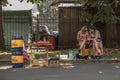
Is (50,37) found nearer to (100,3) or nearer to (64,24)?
(64,24)

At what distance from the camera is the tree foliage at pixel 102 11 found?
2241 cm

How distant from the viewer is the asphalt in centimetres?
1320

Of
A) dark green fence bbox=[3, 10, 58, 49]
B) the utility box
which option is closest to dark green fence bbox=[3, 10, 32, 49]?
dark green fence bbox=[3, 10, 58, 49]

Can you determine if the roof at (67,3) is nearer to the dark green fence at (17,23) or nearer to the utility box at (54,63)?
the dark green fence at (17,23)

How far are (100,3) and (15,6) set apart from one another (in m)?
7.97

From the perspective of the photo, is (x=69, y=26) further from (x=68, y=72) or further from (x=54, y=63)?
(x=68, y=72)

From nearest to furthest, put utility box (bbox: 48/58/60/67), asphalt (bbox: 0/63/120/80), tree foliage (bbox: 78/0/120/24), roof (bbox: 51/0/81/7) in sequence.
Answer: asphalt (bbox: 0/63/120/80)
utility box (bbox: 48/58/60/67)
tree foliage (bbox: 78/0/120/24)
roof (bbox: 51/0/81/7)

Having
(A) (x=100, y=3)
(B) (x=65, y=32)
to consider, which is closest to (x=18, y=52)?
(A) (x=100, y=3)

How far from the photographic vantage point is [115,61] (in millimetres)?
18094

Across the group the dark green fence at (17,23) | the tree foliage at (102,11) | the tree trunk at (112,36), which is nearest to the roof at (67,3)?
the tree foliage at (102,11)

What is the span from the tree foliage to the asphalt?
5.72 m

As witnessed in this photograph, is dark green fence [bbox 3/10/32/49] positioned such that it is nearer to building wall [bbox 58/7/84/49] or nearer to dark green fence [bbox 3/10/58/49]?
dark green fence [bbox 3/10/58/49]

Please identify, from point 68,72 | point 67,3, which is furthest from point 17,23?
point 68,72

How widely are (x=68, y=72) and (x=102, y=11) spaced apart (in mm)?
9044
